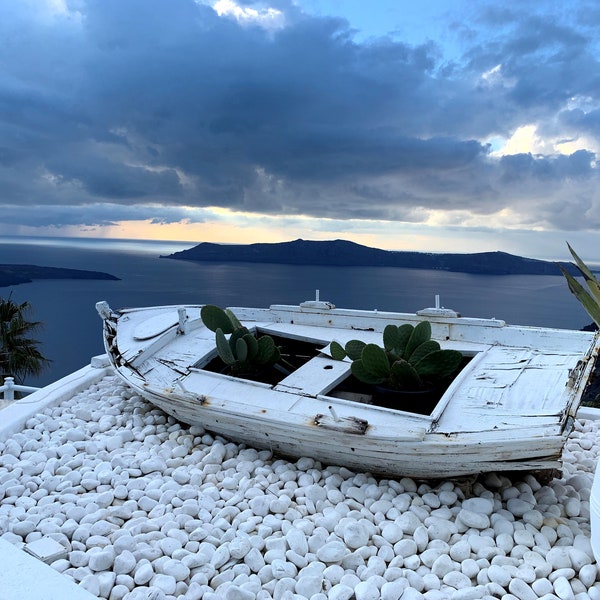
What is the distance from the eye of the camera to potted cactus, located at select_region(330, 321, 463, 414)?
10.7 feet

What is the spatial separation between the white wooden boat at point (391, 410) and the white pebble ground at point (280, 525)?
0.67 ft

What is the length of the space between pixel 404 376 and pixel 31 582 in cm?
223

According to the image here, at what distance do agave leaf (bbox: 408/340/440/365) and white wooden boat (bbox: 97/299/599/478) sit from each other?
0.83 feet

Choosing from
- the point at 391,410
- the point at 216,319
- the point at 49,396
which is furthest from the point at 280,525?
the point at 49,396

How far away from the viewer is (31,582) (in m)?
1.85

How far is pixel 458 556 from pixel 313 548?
25.0 inches

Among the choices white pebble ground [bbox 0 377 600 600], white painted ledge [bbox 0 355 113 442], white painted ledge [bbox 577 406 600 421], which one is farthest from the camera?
white painted ledge [bbox 577 406 600 421]

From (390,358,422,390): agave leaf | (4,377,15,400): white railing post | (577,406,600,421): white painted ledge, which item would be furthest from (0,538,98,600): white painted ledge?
(577,406,600,421): white painted ledge

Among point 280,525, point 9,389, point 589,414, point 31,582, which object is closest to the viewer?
point 31,582

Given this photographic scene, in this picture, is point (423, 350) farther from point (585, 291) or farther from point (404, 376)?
point (585, 291)

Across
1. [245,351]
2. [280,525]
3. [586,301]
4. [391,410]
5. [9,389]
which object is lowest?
[9,389]

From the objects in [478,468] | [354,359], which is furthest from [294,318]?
[478,468]

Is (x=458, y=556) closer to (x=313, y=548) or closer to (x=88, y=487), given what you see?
(x=313, y=548)

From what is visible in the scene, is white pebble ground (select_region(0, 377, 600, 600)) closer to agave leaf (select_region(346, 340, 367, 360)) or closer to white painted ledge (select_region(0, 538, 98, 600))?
white painted ledge (select_region(0, 538, 98, 600))
